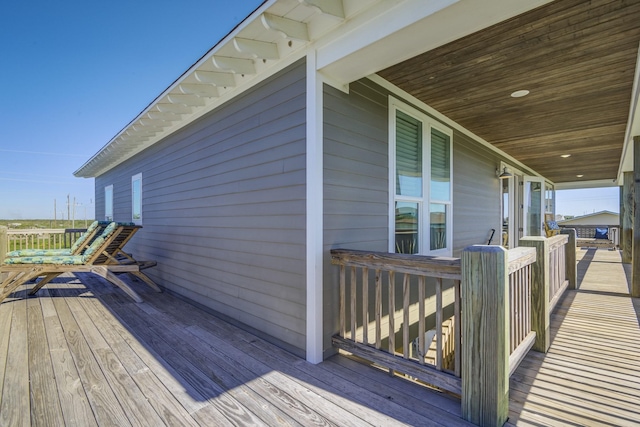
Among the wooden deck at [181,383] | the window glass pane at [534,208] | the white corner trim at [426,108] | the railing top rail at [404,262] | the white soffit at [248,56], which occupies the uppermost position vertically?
the white soffit at [248,56]

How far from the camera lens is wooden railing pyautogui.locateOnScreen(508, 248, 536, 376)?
196 centimetres

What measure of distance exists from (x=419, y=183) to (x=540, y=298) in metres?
1.77

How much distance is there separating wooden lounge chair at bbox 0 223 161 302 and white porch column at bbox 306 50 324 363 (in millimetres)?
3038

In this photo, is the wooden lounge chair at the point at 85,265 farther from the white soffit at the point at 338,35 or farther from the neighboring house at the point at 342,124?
the white soffit at the point at 338,35

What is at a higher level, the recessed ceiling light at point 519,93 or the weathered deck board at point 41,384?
the recessed ceiling light at point 519,93

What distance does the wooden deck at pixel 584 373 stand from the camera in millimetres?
1695

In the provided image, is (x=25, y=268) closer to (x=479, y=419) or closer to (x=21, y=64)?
(x=479, y=419)

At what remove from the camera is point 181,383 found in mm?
2043

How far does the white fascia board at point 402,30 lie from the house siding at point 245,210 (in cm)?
43

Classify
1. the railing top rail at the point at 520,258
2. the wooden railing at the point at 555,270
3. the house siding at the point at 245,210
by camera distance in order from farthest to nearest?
the wooden railing at the point at 555,270 < the house siding at the point at 245,210 < the railing top rail at the point at 520,258

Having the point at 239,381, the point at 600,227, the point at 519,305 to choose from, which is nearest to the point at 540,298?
the point at 519,305

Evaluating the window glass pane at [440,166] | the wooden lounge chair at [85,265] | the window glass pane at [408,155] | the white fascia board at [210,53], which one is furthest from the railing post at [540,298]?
the wooden lounge chair at [85,265]

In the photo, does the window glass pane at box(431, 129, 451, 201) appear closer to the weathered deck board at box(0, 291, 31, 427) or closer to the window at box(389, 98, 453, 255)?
the window at box(389, 98, 453, 255)

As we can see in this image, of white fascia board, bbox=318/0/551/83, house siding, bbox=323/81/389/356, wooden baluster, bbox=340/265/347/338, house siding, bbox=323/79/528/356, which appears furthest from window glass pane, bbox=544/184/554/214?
wooden baluster, bbox=340/265/347/338
